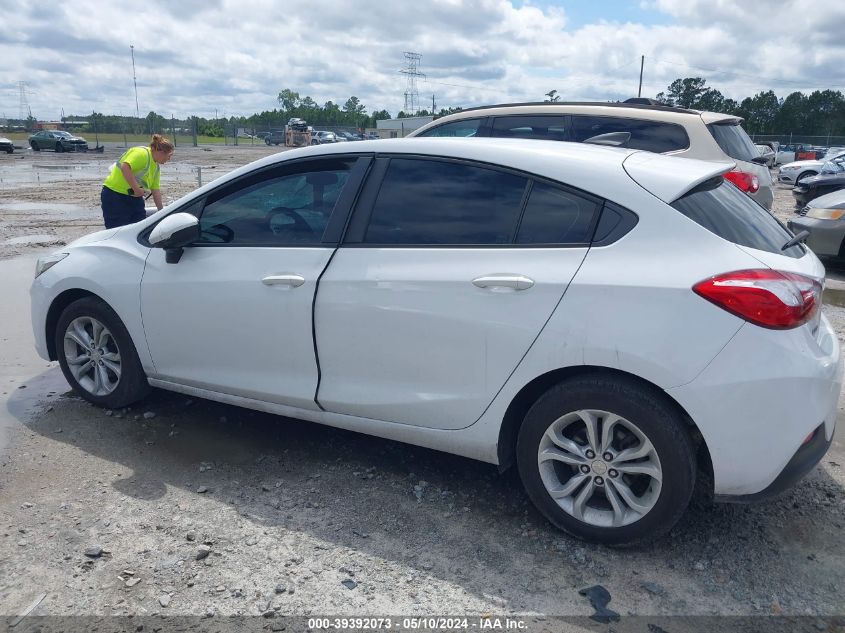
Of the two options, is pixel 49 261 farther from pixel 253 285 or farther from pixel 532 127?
pixel 532 127

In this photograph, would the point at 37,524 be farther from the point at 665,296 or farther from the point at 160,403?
the point at 665,296

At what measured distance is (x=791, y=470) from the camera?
2881 mm

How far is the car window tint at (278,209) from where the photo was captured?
12.5 ft

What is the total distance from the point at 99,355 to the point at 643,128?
5.56 m

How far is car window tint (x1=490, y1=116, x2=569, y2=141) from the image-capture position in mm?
7898

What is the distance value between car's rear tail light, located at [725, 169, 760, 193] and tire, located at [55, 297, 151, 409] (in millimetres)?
5738

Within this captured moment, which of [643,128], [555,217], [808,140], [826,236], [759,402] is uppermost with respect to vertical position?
[643,128]

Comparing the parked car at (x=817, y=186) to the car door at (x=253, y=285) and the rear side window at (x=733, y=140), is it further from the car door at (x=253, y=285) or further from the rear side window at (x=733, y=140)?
the car door at (x=253, y=285)

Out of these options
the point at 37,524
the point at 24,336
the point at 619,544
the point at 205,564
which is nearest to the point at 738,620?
the point at 619,544

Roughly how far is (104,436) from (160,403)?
21.6 inches

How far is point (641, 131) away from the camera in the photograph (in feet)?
24.5

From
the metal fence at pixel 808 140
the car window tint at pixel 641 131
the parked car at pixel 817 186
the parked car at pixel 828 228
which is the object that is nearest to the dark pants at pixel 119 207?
the car window tint at pixel 641 131

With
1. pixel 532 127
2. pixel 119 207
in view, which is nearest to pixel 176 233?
pixel 119 207

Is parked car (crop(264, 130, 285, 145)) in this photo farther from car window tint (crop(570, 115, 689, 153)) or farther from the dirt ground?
the dirt ground
